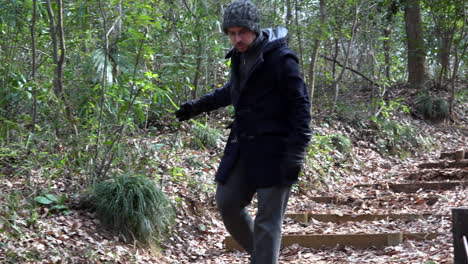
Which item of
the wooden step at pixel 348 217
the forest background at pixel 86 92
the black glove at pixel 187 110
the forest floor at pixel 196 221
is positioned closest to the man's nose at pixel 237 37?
the black glove at pixel 187 110

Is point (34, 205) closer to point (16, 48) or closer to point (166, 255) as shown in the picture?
point (166, 255)

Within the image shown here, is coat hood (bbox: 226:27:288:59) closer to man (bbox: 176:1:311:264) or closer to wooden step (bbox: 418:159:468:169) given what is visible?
man (bbox: 176:1:311:264)

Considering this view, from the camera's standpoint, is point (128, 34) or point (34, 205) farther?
point (128, 34)

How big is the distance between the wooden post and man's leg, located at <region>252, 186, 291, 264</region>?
40.0 inches

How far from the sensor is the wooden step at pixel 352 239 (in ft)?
16.9

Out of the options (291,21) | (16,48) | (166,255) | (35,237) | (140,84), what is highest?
(291,21)

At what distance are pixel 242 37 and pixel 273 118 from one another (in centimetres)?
55

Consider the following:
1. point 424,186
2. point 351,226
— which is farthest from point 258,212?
point 424,186

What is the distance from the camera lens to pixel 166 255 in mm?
5594

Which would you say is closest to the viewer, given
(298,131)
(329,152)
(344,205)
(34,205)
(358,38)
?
(298,131)

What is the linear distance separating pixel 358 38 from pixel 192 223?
11827mm

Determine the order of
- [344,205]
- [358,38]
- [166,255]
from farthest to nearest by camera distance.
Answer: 1. [358,38]
2. [344,205]
3. [166,255]

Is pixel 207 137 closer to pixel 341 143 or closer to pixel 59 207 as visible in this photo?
pixel 341 143

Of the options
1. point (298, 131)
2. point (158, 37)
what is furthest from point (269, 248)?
point (158, 37)
